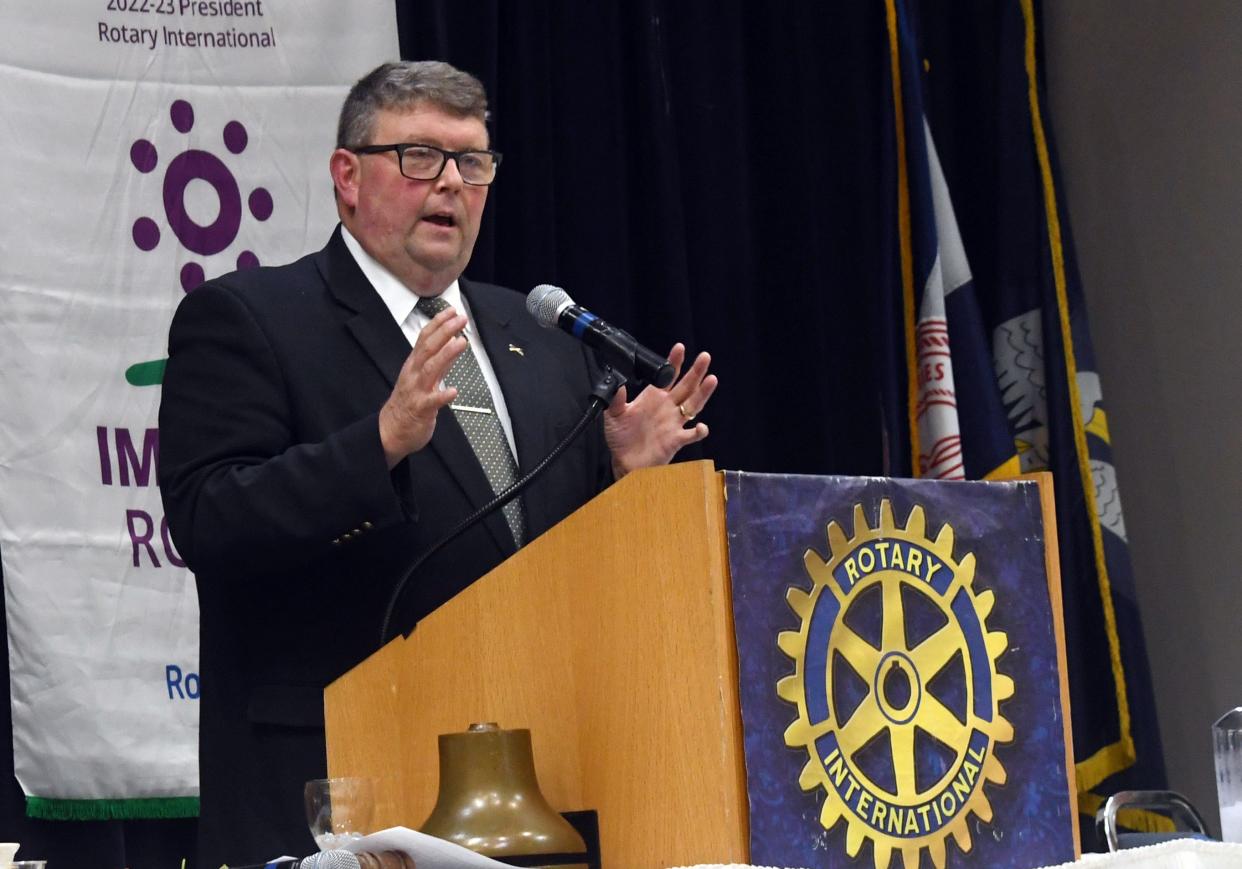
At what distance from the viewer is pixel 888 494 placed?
130 centimetres

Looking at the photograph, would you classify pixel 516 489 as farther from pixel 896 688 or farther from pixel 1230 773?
pixel 1230 773

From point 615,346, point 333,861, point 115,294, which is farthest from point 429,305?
point 333,861

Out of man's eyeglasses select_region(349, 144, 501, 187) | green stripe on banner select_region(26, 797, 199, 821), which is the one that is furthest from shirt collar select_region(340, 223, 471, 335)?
green stripe on banner select_region(26, 797, 199, 821)

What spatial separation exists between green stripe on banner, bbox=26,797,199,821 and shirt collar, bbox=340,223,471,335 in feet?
3.74

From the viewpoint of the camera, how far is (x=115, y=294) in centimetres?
296

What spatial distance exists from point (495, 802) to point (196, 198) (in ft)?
6.70

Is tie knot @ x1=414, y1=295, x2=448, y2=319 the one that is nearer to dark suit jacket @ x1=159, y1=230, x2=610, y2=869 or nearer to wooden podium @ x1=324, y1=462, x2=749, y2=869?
dark suit jacket @ x1=159, y1=230, x2=610, y2=869

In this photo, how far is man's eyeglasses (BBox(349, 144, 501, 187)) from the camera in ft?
6.93

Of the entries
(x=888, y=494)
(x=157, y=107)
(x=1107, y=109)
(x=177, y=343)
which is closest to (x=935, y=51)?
(x=1107, y=109)

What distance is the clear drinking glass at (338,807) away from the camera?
4.38ft

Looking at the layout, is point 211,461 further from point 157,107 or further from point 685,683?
point 157,107

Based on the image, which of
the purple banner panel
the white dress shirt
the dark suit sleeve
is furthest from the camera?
the white dress shirt

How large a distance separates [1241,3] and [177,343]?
241cm

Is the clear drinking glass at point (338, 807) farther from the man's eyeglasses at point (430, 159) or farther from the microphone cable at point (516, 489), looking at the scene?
the man's eyeglasses at point (430, 159)
